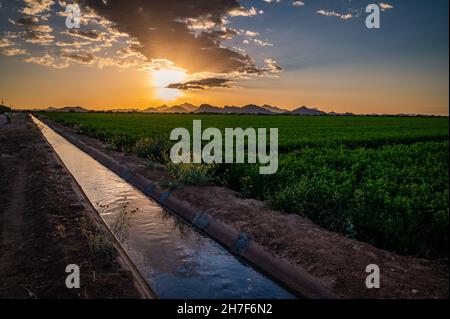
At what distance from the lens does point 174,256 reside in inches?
229

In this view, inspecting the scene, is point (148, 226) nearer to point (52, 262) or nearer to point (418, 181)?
point (52, 262)

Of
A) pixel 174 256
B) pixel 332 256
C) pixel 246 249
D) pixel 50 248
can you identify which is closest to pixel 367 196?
pixel 332 256

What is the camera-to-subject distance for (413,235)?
5.67 m

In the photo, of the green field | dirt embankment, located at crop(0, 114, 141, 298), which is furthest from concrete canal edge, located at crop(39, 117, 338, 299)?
dirt embankment, located at crop(0, 114, 141, 298)

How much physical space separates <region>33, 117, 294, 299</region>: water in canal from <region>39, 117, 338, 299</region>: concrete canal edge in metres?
0.14

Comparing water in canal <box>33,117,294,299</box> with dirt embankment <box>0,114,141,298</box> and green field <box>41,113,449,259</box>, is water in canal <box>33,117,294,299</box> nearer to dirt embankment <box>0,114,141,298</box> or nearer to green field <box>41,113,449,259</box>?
dirt embankment <box>0,114,141,298</box>

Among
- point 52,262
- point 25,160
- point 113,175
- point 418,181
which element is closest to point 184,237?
point 52,262

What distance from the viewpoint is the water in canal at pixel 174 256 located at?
15.8ft

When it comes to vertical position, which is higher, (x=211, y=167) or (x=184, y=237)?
(x=211, y=167)

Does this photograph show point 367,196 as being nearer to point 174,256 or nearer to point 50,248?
point 174,256

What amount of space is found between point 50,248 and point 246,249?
3.17 metres

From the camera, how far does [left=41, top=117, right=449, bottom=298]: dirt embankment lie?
4414 millimetres

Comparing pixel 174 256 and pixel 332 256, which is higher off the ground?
pixel 332 256
